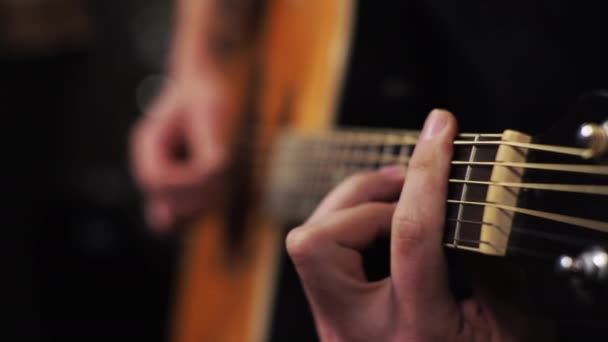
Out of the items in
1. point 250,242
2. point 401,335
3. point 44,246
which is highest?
point 401,335

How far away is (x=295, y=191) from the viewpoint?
2.31ft

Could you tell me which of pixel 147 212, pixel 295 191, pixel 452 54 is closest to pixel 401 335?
pixel 452 54

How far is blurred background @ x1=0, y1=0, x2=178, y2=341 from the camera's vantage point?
4.14 feet

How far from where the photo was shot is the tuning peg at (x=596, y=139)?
0.30 metres

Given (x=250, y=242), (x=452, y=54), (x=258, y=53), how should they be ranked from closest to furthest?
(x=452, y=54), (x=250, y=242), (x=258, y=53)

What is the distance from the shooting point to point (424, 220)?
327 mm

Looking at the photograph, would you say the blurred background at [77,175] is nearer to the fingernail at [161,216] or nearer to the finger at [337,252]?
the fingernail at [161,216]

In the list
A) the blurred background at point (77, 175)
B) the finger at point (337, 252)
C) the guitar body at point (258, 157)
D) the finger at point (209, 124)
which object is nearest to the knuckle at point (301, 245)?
the finger at point (337, 252)

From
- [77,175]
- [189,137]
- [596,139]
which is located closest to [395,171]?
[596,139]

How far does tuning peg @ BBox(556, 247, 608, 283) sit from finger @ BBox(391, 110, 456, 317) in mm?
59

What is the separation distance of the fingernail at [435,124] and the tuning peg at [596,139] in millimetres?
68

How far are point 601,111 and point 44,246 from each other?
121 cm

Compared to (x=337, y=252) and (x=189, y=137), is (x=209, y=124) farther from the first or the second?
(x=337, y=252)

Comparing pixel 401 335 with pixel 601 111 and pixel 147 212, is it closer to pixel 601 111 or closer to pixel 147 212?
pixel 601 111
